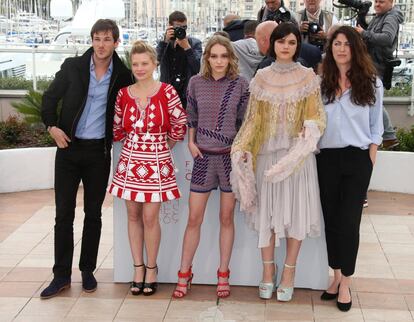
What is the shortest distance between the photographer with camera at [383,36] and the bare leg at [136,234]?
2.27 meters

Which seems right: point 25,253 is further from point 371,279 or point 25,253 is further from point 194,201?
point 371,279

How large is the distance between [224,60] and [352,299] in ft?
5.16

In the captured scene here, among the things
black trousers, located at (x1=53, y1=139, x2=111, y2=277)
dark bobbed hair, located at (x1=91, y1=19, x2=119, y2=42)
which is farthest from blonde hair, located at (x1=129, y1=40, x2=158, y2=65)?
black trousers, located at (x1=53, y1=139, x2=111, y2=277)

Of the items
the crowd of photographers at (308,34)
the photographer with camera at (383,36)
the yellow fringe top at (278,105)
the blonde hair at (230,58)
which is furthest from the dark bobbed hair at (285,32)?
the photographer with camera at (383,36)

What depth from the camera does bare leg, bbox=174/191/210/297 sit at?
12.9ft

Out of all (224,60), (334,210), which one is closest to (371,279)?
(334,210)

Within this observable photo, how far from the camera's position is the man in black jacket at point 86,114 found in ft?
12.8

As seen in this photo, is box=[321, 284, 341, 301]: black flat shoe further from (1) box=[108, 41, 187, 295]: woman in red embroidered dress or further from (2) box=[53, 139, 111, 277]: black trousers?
(2) box=[53, 139, 111, 277]: black trousers

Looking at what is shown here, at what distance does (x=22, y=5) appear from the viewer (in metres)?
11.9

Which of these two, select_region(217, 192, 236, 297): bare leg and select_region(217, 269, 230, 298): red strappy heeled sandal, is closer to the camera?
select_region(217, 192, 236, 297): bare leg

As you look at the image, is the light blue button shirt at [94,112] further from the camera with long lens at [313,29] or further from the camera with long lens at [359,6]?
the camera with long lens at [359,6]

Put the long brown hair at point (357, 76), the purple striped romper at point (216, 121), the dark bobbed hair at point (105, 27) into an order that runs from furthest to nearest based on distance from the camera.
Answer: the dark bobbed hair at point (105, 27)
the purple striped romper at point (216, 121)
the long brown hair at point (357, 76)

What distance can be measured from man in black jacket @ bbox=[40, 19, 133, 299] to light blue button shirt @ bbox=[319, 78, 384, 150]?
3.80 ft

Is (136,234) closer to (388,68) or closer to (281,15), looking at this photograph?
(281,15)
